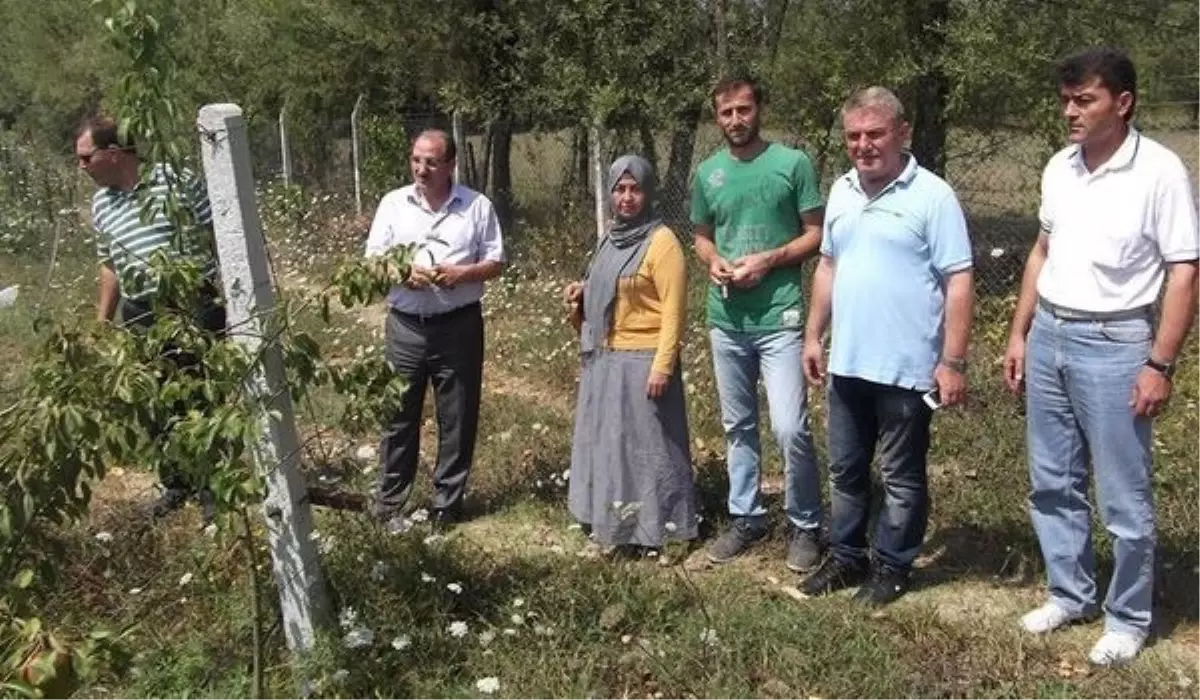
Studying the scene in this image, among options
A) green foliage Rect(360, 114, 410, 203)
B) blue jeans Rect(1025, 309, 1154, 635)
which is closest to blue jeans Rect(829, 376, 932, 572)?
blue jeans Rect(1025, 309, 1154, 635)

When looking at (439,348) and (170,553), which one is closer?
(170,553)

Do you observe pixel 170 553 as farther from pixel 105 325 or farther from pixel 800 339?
pixel 800 339

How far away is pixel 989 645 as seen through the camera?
336cm

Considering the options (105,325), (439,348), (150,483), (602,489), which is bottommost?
(150,483)

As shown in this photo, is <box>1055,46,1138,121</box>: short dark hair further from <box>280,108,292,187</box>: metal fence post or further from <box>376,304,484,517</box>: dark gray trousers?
<box>280,108,292,187</box>: metal fence post

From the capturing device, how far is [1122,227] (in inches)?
119

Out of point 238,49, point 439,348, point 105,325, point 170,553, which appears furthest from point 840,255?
point 238,49

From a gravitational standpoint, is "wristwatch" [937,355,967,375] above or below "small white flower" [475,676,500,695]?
above

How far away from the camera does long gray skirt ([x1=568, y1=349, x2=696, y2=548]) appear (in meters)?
4.24

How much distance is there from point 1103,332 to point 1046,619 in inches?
39.3

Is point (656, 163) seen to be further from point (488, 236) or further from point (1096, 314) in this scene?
point (1096, 314)

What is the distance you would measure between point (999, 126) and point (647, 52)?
2871mm

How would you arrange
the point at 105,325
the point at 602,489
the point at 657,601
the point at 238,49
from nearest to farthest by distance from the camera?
1. the point at 105,325
2. the point at 657,601
3. the point at 602,489
4. the point at 238,49

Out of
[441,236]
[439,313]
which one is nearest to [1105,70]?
[441,236]
